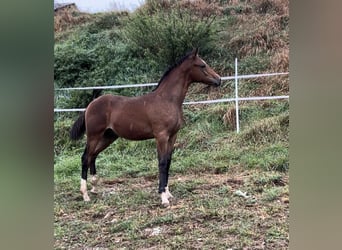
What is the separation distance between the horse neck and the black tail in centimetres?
52

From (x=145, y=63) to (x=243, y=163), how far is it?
2.87ft

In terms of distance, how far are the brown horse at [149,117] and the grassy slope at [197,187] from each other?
5cm

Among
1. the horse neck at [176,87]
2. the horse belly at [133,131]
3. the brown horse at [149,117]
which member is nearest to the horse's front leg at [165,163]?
the brown horse at [149,117]

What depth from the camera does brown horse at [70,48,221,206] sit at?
257 cm

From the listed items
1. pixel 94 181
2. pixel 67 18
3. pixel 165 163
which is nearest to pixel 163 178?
pixel 165 163

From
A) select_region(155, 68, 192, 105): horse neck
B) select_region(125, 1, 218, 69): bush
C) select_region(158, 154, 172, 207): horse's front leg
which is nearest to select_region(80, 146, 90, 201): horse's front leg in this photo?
select_region(158, 154, 172, 207): horse's front leg

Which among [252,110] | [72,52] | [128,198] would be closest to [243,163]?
[252,110]

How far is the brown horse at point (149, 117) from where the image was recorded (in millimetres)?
2574

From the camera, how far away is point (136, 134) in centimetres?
263

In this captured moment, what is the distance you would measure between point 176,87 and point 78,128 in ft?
2.23

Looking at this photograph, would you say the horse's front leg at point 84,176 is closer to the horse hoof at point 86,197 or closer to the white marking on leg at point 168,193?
the horse hoof at point 86,197

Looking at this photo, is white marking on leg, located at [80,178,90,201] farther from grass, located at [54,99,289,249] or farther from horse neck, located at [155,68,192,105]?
horse neck, located at [155,68,192,105]

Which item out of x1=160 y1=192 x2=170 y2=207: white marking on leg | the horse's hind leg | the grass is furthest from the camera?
the horse's hind leg
